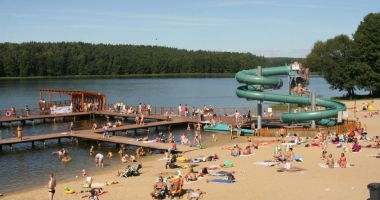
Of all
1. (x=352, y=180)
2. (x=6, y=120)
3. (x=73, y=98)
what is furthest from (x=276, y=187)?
(x=73, y=98)

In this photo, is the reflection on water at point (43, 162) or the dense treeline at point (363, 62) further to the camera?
the dense treeline at point (363, 62)

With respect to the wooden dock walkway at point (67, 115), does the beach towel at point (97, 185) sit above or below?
below

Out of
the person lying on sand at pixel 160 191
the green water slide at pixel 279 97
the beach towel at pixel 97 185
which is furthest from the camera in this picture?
the green water slide at pixel 279 97

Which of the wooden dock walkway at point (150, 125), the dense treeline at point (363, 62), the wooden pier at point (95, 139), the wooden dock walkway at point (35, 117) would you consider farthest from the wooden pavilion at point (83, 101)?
the dense treeline at point (363, 62)

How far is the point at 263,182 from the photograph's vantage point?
80.8 feet

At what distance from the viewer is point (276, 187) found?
23.5 metres

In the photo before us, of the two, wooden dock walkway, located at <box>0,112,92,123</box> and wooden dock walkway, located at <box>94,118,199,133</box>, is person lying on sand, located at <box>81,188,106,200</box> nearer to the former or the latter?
wooden dock walkway, located at <box>94,118,199,133</box>

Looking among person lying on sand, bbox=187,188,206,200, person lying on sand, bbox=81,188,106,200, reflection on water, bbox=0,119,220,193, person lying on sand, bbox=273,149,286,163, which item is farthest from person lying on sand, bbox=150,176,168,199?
person lying on sand, bbox=273,149,286,163

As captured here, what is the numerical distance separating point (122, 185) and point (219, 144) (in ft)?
48.9

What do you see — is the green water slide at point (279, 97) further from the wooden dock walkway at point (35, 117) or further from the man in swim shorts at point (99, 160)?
the wooden dock walkway at point (35, 117)

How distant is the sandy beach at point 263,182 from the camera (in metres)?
22.3

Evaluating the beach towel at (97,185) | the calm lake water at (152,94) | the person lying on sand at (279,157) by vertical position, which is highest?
the calm lake water at (152,94)

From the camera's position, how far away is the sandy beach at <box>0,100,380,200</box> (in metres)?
22.3

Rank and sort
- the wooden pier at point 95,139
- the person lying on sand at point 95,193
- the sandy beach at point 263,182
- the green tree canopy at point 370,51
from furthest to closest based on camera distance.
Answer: the green tree canopy at point 370,51 < the wooden pier at point 95,139 < the sandy beach at point 263,182 < the person lying on sand at point 95,193
